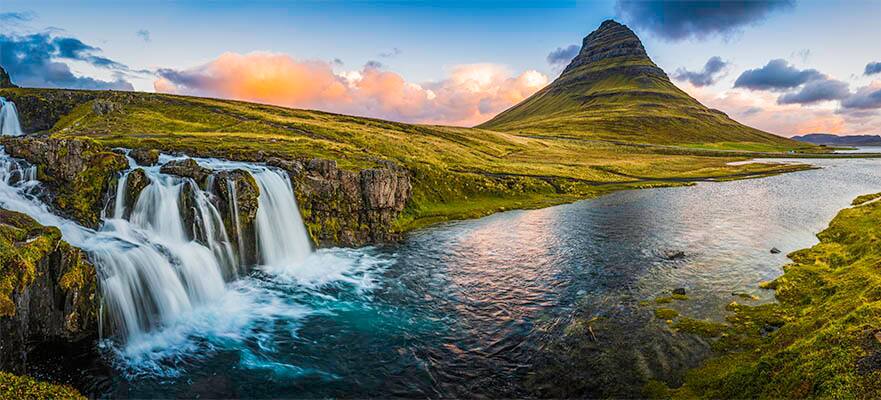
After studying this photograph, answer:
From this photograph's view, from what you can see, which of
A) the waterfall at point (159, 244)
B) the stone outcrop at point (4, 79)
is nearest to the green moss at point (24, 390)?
the waterfall at point (159, 244)

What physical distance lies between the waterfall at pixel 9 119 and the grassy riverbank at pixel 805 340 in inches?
3827

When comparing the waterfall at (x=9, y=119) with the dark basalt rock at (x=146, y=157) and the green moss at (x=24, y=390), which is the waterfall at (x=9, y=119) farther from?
the green moss at (x=24, y=390)

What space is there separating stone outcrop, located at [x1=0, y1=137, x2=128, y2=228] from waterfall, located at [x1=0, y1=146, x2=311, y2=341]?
0.90 m

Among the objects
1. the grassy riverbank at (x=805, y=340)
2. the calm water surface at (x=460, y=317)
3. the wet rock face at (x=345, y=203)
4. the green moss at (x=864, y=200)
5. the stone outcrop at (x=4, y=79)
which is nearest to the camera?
the grassy riverbank at (x=805, y=340)

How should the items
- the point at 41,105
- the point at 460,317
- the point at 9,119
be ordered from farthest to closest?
1. the point at 41,105
2. the point at 9,119
3. the point at 460,317

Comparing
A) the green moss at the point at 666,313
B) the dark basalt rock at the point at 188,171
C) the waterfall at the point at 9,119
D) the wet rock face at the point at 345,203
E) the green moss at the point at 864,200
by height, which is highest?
the waterfall at the point at 9,119

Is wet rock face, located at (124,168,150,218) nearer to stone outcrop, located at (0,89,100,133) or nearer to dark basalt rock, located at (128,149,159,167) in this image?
dark basalt rock, located at (128,149,159,167)

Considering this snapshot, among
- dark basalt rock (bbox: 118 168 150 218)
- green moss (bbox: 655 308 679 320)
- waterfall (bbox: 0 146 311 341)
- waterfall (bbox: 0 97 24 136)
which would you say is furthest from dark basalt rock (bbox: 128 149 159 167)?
waterfall (bbox: 0 97 24 136)

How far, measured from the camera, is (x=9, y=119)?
72938 mm

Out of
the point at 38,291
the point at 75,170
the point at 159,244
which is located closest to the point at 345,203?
the point at 159,244

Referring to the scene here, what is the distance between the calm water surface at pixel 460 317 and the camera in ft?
59.9

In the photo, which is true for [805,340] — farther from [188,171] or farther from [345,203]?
[188,171]

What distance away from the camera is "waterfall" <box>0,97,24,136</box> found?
2734 inches

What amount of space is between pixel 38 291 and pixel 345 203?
2911 cm
